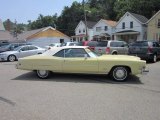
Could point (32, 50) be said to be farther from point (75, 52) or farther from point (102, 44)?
point (75, 52)

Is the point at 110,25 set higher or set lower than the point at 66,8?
lower

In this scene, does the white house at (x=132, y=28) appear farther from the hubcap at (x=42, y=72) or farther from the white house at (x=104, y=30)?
the hubcap at (x=42, y=72)

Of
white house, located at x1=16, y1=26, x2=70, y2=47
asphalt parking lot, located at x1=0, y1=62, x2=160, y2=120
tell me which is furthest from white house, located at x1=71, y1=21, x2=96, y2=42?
asphalt parking lot, located at x1=0, y1=62, x2=160, y2=120

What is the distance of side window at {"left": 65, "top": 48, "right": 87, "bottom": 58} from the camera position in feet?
35.6

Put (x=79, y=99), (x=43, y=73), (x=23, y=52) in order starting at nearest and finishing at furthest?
(x=79, y=99), (x=43, y=73), (x=23, y=52)

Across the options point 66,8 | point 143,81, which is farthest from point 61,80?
point 66,8

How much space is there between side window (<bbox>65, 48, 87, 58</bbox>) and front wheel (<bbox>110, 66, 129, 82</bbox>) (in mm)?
1429

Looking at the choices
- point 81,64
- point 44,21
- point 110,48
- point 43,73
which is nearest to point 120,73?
point 81,64

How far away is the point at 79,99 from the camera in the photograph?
24.7ft

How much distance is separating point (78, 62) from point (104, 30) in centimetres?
4974

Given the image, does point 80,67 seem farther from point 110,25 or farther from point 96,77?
point 110,25

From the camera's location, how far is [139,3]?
6059 cm

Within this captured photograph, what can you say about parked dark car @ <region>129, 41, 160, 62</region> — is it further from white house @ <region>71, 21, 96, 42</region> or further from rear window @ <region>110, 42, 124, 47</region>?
white house @ <region>71, 21, 96, 42</region>

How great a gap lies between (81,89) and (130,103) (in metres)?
2.18
